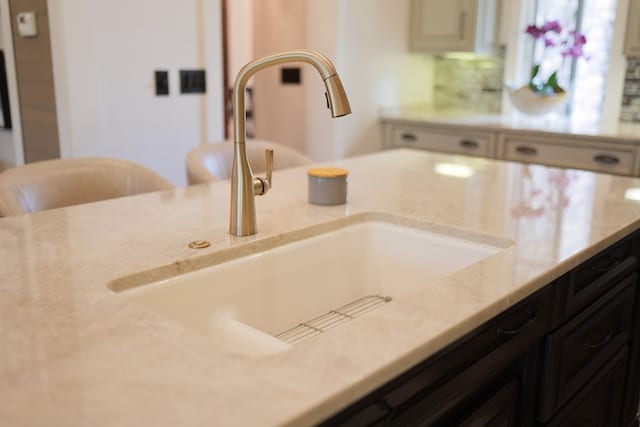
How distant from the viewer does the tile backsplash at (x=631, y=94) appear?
11.5 ft

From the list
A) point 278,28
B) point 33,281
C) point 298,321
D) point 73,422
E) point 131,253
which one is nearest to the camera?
point 73,422

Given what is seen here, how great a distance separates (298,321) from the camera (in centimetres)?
131

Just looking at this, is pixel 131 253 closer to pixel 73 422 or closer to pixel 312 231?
pixel 312 231

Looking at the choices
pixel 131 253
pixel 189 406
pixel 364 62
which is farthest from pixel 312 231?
pixel 364 62

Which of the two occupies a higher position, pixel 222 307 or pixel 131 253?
pixel 131 253

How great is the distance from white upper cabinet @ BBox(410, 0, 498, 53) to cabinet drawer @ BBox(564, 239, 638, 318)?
254 centimetres

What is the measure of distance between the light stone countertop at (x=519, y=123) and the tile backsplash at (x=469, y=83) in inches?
6.1

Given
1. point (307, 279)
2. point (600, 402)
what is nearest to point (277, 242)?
point (307, 279)

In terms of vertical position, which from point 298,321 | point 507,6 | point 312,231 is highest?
point 507,6

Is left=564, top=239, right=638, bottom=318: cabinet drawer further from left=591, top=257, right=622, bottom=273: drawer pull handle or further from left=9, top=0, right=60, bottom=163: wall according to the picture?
left=9, top=0, right=60, bottom=163: wall

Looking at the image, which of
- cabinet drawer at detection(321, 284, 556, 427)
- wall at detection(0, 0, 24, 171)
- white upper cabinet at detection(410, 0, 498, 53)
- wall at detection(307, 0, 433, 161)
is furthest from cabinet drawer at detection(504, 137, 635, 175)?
wall at detection(0, 0, 24, 171)

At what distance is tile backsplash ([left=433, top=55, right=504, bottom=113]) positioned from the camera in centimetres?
417

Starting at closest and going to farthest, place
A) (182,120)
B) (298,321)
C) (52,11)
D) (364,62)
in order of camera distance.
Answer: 1. (298,321)
2. (52,11)
3. (182,120)
4. (364,62)

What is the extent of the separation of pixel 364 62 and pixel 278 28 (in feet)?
2.25
